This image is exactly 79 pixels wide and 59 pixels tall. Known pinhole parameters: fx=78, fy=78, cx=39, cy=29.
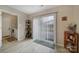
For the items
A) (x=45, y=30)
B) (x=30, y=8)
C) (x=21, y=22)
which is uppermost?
(x=30, y=8)

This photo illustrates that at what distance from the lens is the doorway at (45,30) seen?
183 cm

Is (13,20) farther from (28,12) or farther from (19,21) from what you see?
(28,12)

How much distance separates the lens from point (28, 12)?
1.86m

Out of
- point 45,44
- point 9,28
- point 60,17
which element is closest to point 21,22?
point 9,28

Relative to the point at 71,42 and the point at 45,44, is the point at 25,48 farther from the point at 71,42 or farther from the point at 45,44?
the point at 71,42

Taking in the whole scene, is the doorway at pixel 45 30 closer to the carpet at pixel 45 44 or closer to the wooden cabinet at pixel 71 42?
the carpet at pixel 45 44

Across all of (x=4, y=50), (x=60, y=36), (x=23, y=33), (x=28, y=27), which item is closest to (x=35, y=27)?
(x=28, y=27)

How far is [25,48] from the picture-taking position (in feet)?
5.85

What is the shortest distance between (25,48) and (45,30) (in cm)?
65

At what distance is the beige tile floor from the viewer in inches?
67.3

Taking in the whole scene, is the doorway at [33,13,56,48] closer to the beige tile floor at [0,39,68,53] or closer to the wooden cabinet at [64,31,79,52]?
the beige tile floor at [0,39,68,53]

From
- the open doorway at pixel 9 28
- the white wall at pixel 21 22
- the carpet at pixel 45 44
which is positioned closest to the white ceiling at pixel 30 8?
the white wall at pixel 21 22
